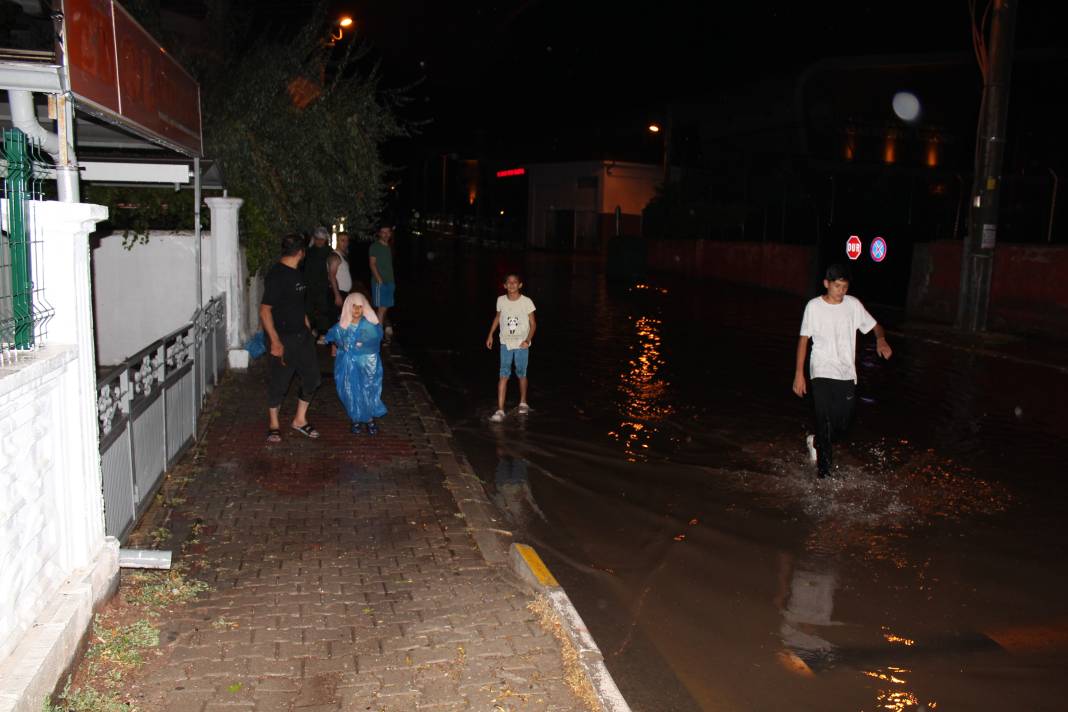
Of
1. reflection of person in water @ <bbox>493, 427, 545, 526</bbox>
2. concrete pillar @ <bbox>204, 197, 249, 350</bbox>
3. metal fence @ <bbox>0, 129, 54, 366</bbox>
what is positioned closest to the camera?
metal fence @ <bbox>0, 129, 54, 366</bbox>

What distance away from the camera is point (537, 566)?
17.4ft

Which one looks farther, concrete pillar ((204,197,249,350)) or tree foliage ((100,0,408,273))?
tree foliage ((100,0,408,273))

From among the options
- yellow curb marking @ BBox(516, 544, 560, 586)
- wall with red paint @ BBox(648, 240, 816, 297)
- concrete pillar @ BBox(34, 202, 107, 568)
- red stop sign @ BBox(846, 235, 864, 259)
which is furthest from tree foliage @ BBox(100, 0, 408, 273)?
wall with red paint @ BBox(648, 240, 816, 297)

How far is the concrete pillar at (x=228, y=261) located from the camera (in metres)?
11.1

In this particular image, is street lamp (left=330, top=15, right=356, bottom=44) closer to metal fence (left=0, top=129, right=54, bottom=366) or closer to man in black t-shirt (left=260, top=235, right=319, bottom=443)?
man in black t-shirt (left=260, top=235, right=319, bottom=443)

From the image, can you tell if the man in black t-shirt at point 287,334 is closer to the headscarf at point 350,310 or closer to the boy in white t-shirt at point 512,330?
the headscarf at point 350,310

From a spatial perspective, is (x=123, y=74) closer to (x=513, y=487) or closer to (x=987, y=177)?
(x=513, y=487)

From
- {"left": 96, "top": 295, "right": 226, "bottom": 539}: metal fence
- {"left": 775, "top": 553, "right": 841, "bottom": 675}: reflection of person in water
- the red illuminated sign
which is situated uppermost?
the red illuminated sign

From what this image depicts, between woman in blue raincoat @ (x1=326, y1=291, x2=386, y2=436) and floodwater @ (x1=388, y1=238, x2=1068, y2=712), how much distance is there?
42.5 inches

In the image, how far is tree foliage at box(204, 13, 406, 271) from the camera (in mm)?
12453

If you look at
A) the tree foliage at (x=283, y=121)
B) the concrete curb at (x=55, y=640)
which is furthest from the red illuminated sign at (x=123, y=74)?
the tree foliage at (x=283, y=121)

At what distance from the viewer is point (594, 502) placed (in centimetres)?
696

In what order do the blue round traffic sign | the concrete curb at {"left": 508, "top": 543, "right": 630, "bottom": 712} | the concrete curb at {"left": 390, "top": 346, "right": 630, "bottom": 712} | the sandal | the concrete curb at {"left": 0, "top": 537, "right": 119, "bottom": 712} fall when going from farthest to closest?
the blue round traffic sign
the sandal
the concrete curb at {"left": 390, "top": 346, "right": 630, "bottom": 712}
the concrete curb at {"left": 508, "top": 543, "right": 630, "bottom": 712}
the concrete curb at {"left": 0, "top": 537, "right": 119, "bottom": 712}

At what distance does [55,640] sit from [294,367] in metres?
4.54
